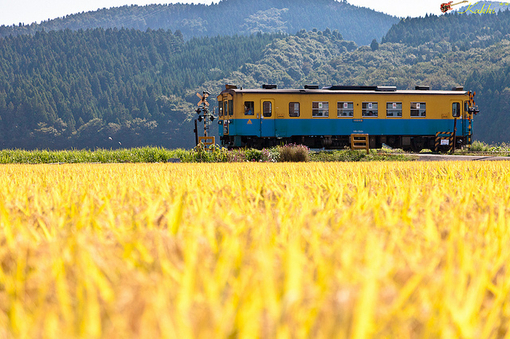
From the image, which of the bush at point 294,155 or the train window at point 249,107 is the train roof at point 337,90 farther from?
the bush at point 294,155

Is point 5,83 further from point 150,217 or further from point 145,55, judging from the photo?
point 150,217

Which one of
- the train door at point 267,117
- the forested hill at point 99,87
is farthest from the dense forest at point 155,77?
the train door at point 267,117

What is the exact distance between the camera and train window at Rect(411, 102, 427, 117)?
27216 millimetres

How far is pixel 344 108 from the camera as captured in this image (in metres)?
26.4

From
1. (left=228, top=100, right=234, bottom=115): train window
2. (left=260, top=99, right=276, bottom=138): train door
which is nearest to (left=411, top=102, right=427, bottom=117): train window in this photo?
(left=260, top=99, right=276, bottom=138): train door

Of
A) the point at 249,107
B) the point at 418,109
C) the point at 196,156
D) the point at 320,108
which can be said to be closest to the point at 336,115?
the point at 320,108

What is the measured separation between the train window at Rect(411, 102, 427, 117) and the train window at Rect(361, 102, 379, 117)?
7.18ft

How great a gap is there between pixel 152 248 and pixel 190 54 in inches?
7893

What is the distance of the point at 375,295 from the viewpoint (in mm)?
645

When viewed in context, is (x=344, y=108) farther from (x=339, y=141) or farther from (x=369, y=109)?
(x=339, y=141)

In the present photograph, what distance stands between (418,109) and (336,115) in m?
5.05

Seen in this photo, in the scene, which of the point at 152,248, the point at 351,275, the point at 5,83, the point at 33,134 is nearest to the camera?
the point at 351,275

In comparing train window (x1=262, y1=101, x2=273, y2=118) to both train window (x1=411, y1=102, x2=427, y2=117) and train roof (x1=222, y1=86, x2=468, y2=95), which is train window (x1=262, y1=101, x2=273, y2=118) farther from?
train window (x1=411, y1=102, x2=427, y2=117)

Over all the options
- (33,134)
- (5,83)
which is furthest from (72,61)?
(33,134)
